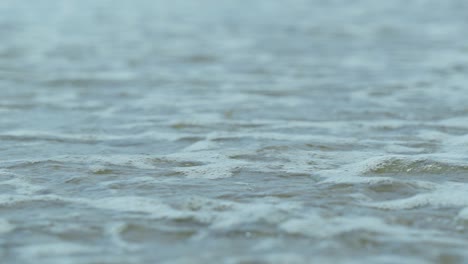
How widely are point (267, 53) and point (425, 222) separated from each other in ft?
18.4

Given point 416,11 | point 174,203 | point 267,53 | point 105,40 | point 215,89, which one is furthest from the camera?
point 416,11

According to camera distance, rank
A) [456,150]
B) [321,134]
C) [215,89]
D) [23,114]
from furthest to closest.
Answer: [215,89], [23,114], [321,134], [456,150]

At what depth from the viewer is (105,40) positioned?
973 cm

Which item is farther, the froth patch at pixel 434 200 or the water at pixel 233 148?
the froth patch at pixel 434 200

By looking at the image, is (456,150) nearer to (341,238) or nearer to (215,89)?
(341,238)

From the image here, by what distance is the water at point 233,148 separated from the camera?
3141 mm

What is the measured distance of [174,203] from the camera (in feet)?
11.7

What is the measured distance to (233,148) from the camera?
4.64 m

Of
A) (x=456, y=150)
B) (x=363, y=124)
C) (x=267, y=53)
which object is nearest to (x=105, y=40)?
(x=267, y=53)

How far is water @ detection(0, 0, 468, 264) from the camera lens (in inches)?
124

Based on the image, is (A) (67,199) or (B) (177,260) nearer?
(B) (177,260)

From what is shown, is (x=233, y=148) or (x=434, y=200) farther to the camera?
(x=233, y=148)

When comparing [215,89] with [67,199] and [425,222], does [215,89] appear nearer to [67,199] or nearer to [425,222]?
[67,199]

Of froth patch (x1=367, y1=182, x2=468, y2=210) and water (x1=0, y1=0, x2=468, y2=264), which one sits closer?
water (x1=0, y1=0, x2=468, y2=264)
